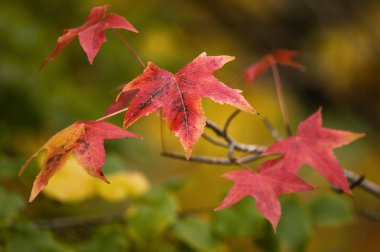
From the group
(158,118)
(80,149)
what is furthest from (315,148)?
(158,118)

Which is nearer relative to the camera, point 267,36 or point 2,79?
point 2,79

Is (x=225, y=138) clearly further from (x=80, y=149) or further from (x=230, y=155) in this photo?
(x=80, y=149)

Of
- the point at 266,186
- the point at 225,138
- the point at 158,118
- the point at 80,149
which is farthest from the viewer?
the point at 158,118

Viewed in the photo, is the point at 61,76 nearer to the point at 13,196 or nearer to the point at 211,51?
the point at 13,196

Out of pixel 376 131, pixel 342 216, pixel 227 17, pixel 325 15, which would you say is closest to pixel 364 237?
pixel 376 131

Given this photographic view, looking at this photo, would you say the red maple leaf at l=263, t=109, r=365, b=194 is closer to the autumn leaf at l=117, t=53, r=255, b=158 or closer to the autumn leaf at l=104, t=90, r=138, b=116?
the autumn leaf at l=117, t=53, r=255, b=158
